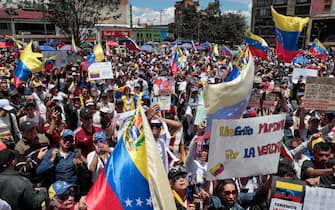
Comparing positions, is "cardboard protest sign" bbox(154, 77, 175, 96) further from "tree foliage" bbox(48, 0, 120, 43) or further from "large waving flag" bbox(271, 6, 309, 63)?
"tree foliage" bbox(48, 0, 120, 43)

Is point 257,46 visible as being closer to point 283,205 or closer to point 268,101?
point 268,101

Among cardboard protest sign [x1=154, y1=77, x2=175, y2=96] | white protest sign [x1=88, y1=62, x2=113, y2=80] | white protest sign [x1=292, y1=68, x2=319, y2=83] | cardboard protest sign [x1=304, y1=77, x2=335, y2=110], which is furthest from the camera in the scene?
white protest sign [x1=292, y1=68, x2=319, y2=83]

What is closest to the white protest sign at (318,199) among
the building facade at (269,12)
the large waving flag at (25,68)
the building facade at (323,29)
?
the large waving flag at (25,68)

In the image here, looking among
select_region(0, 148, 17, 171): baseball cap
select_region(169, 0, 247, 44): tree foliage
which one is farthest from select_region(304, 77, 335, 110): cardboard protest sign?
select_region(169, 0, 247, 44): tree foliage

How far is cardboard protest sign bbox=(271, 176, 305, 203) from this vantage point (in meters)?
2.43

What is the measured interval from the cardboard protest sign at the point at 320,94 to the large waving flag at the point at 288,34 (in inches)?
150

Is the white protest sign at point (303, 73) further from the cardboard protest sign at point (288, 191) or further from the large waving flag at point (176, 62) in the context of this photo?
the cardboard protest sign at point (288, 191)

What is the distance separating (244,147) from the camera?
2840 mm

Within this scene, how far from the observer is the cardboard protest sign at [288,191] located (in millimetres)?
2432

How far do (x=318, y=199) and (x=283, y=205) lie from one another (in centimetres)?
27

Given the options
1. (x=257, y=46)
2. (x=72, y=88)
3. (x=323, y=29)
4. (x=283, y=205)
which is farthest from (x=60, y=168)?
(x=323, y=29)

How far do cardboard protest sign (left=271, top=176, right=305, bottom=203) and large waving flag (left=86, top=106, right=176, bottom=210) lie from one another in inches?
33.9

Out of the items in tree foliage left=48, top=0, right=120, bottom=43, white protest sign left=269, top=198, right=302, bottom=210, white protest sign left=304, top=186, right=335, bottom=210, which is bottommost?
white protest sign left=269, top=198, right=302, bottom=210

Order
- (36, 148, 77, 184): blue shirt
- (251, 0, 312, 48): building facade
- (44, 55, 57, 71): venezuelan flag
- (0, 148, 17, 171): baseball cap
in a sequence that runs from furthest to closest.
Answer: (251, 0, 312, 48): building facade, (44, 55, 57, 71): venezuelan flag, (36, 148, 77, 184): blue shirt, (0, 148, 17, 171): baseball cap
